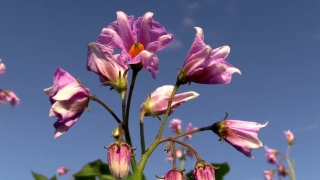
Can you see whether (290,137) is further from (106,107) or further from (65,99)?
(65,99)

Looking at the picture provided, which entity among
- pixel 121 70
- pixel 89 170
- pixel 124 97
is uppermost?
pixel 121 70

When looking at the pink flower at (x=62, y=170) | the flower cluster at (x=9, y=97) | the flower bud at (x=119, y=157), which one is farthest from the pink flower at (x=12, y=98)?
the flower bud at (x=119, y=157)

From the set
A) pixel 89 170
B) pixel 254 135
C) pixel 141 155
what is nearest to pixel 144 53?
pixel 141 155

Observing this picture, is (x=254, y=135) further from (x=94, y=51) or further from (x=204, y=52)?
(x=94, y=51)

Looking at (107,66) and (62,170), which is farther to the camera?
(62,170)

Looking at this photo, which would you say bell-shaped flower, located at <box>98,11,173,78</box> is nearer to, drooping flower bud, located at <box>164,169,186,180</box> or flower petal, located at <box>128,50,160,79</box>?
flower petal, located at <box>128,50,160,79</box>

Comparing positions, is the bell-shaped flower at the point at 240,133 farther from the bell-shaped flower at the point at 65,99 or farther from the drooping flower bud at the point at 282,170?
the drooping flower bud at the point at 282,170

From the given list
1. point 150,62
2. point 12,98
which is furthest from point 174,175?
point 12,98
